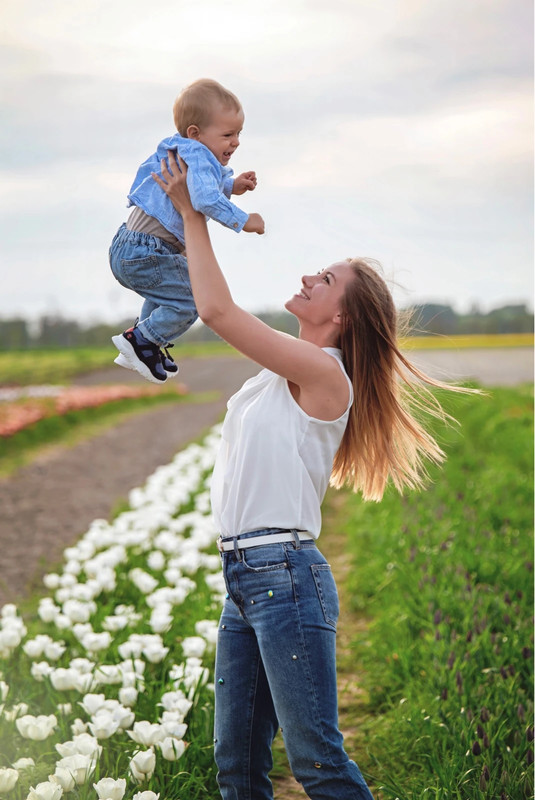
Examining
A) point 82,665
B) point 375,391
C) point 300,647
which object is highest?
point 375,391

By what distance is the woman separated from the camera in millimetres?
2098

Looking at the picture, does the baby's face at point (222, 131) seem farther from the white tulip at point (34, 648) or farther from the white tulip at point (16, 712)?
the white tulip at point (34, 648)

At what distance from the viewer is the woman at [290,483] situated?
210 cm

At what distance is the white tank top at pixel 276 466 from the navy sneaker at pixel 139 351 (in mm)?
276

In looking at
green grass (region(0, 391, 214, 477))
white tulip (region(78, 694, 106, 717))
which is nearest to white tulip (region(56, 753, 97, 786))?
white tulip (region(78, 694, 106, 717))

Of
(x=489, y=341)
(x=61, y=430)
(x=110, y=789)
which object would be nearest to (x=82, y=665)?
(x=110, y=789)

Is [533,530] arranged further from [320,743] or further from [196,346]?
[196,346]

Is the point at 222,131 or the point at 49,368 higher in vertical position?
the point at 222,131

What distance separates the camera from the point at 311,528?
2.22 meters

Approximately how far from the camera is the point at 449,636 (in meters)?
3.75

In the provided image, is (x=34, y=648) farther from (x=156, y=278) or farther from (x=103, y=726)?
(x=156, y=278)

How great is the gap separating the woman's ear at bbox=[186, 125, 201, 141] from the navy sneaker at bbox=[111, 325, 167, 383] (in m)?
0.49

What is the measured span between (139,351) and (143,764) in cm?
128

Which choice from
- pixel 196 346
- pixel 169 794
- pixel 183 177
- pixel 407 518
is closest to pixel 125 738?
A: pixel 169 794
